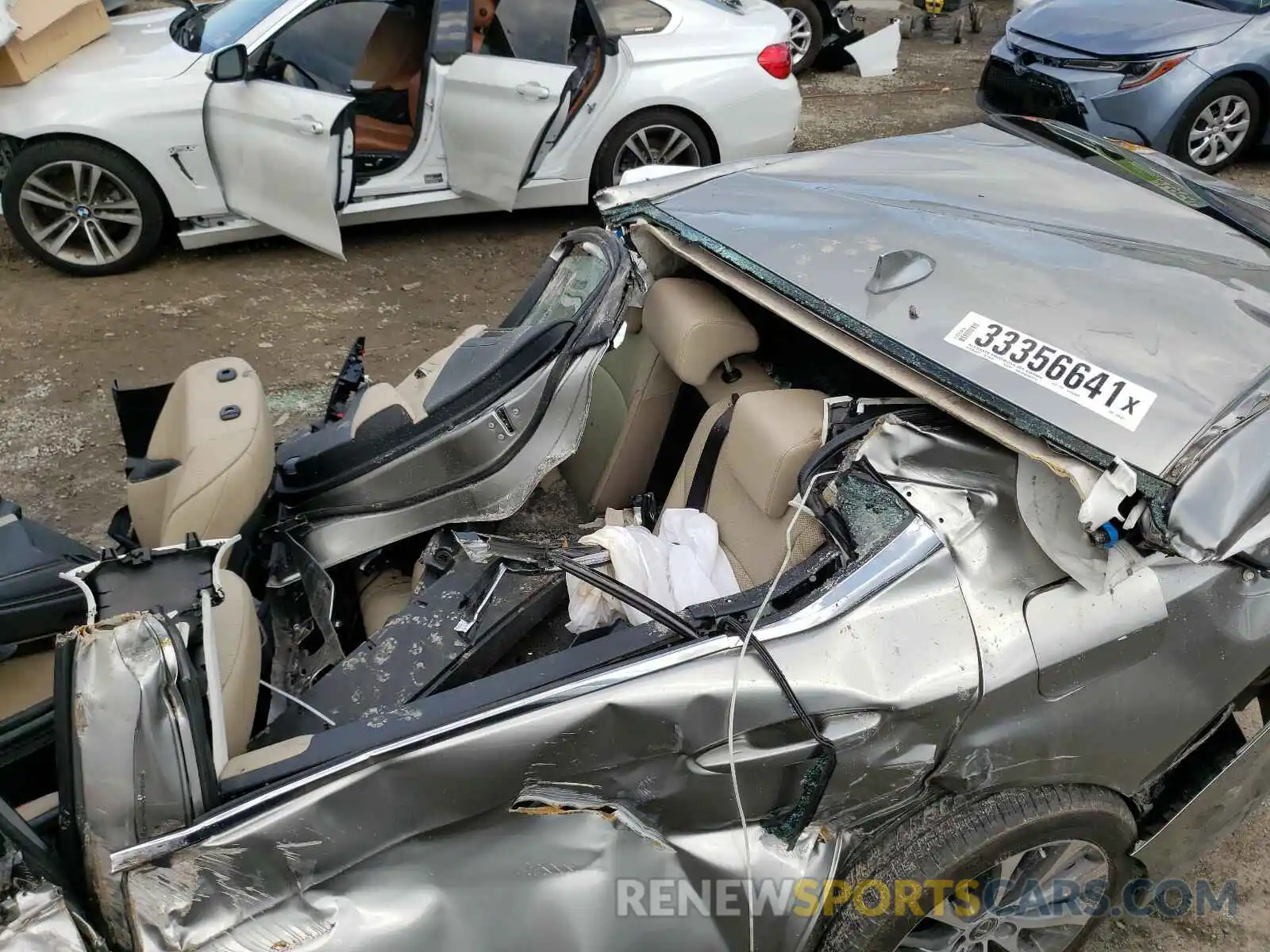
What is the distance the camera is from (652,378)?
266 cm

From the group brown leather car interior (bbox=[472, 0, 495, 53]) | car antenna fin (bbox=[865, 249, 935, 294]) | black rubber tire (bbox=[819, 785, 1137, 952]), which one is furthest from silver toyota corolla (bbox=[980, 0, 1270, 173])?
black rubber tire (bbox=[819, 785, 1137, 952])

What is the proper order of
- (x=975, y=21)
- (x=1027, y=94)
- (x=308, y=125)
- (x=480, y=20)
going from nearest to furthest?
(x=308, y=125) < (x=480, y=20) < (x=1027, y=94) < (x=975, y=21)

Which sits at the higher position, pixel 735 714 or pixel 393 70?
pixel 393 70

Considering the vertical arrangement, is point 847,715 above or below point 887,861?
above

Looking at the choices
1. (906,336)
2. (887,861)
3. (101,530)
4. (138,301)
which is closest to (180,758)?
(887,861)

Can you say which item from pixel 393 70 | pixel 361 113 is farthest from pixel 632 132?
pixel 361 113

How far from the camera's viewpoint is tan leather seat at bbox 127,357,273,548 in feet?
7.03

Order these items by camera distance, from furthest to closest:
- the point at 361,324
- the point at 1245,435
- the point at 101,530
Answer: the point at 361,324
the point at 101,530
the point at 1245,435

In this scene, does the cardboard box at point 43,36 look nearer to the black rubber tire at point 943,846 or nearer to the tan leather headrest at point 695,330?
the tan leather headrest at point 695,330

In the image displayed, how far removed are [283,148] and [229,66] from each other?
0.49 metres

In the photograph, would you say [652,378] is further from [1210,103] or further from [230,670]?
[1210,103]

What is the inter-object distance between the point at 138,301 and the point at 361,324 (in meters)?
1.23

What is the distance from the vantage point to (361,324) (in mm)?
4953

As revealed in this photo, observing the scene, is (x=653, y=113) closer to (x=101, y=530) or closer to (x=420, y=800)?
(x=101, y=530)
